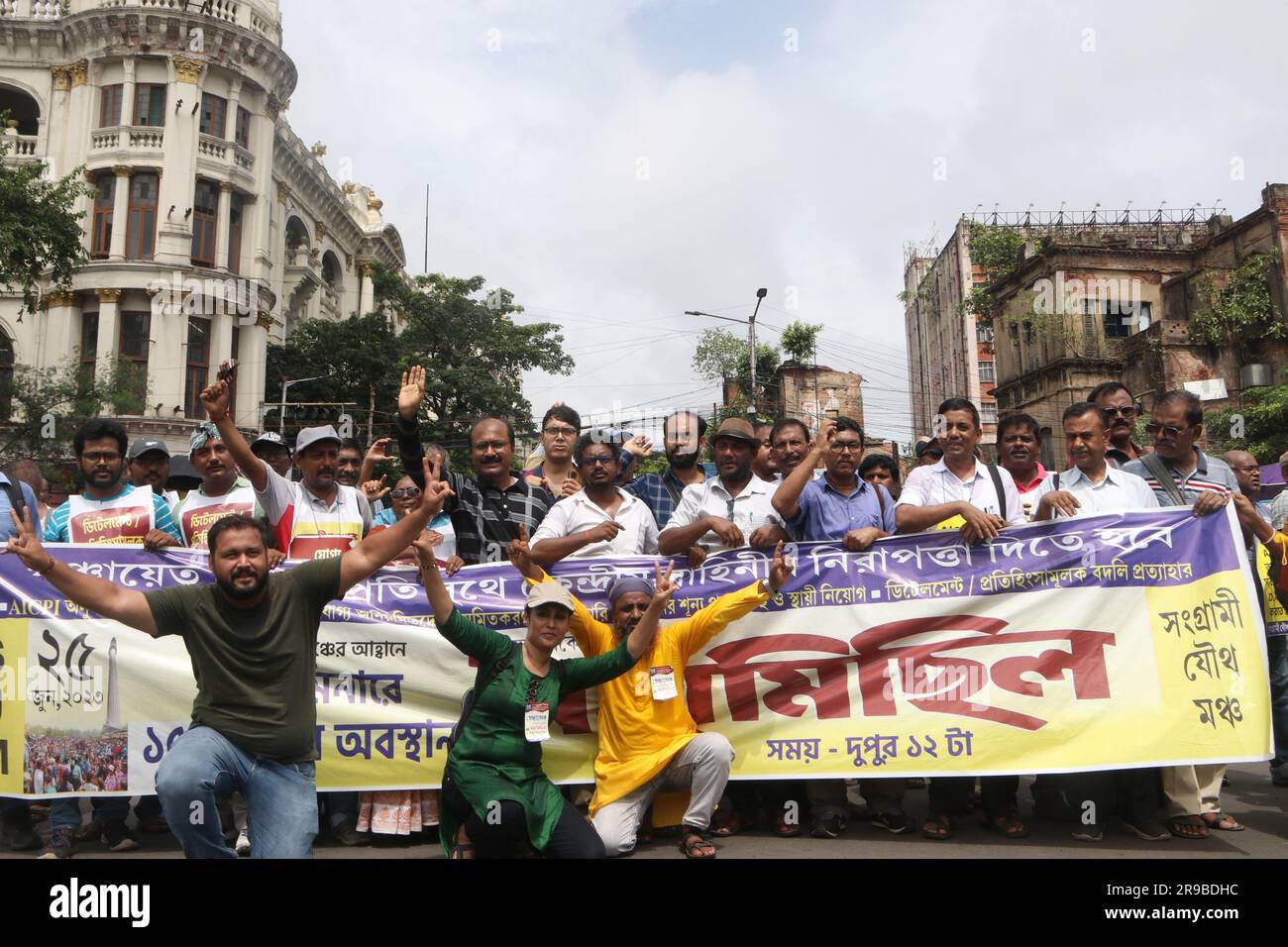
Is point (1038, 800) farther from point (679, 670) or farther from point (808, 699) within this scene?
point (679, 670)

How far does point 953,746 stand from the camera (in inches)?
201

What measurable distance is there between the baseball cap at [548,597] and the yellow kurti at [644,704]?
0.33m

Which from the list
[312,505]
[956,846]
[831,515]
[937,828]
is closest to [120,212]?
[312,505]

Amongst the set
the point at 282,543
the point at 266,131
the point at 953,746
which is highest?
the point at 266,131

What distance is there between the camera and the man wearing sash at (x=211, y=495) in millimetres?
5914

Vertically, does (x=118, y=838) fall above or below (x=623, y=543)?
below

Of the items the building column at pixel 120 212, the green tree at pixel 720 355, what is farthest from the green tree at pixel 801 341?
the building column at pixel 120 212

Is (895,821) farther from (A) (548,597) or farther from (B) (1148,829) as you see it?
(A) (548,597)

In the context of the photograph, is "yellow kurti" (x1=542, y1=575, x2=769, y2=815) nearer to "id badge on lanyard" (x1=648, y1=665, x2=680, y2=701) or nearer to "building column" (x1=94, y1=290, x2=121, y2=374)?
"id badge on lanyard" (x1=648, y1=665, x2=680, y2=701)

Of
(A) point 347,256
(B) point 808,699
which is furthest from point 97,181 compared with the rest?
(B) point 808,699

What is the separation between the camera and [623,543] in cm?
Answer: 574

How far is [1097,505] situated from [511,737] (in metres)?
3.53

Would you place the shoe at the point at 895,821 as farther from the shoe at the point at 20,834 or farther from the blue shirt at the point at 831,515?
the shoe at the point at 20,834

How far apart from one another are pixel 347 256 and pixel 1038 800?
141 feet
